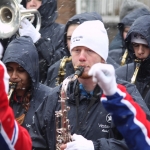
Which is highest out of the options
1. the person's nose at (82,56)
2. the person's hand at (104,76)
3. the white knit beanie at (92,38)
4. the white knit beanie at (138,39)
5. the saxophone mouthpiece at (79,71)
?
the person's hand at (104,76)

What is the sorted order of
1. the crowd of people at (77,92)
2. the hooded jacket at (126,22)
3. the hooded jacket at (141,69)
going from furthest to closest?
the hooded jacket at (126,22), the hooded jacket at (141,69), the crowd of people at (77,92)

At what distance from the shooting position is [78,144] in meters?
4.88

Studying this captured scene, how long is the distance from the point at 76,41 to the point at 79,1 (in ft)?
29.2

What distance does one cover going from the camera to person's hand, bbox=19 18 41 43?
8.11m

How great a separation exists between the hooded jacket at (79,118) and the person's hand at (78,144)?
115 mm

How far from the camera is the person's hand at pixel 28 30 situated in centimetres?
811

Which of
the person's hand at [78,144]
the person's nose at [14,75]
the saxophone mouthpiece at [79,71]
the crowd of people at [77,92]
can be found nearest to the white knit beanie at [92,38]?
the crowd of people at [77,92]

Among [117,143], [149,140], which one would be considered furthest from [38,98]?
[149,140]

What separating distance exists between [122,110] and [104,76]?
326mm

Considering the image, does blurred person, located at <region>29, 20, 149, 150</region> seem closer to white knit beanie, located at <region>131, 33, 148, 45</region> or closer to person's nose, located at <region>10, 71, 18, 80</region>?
person's nose, located at <region>10, 71, 18, 80</region>

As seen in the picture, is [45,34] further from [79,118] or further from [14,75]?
[79,118]

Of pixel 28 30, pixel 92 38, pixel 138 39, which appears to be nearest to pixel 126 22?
pixel 28 30

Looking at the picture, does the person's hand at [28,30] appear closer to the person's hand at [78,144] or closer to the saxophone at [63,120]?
the saxophone at [63,120]

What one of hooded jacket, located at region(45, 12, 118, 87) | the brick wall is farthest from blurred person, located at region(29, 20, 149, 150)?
the brick wall
